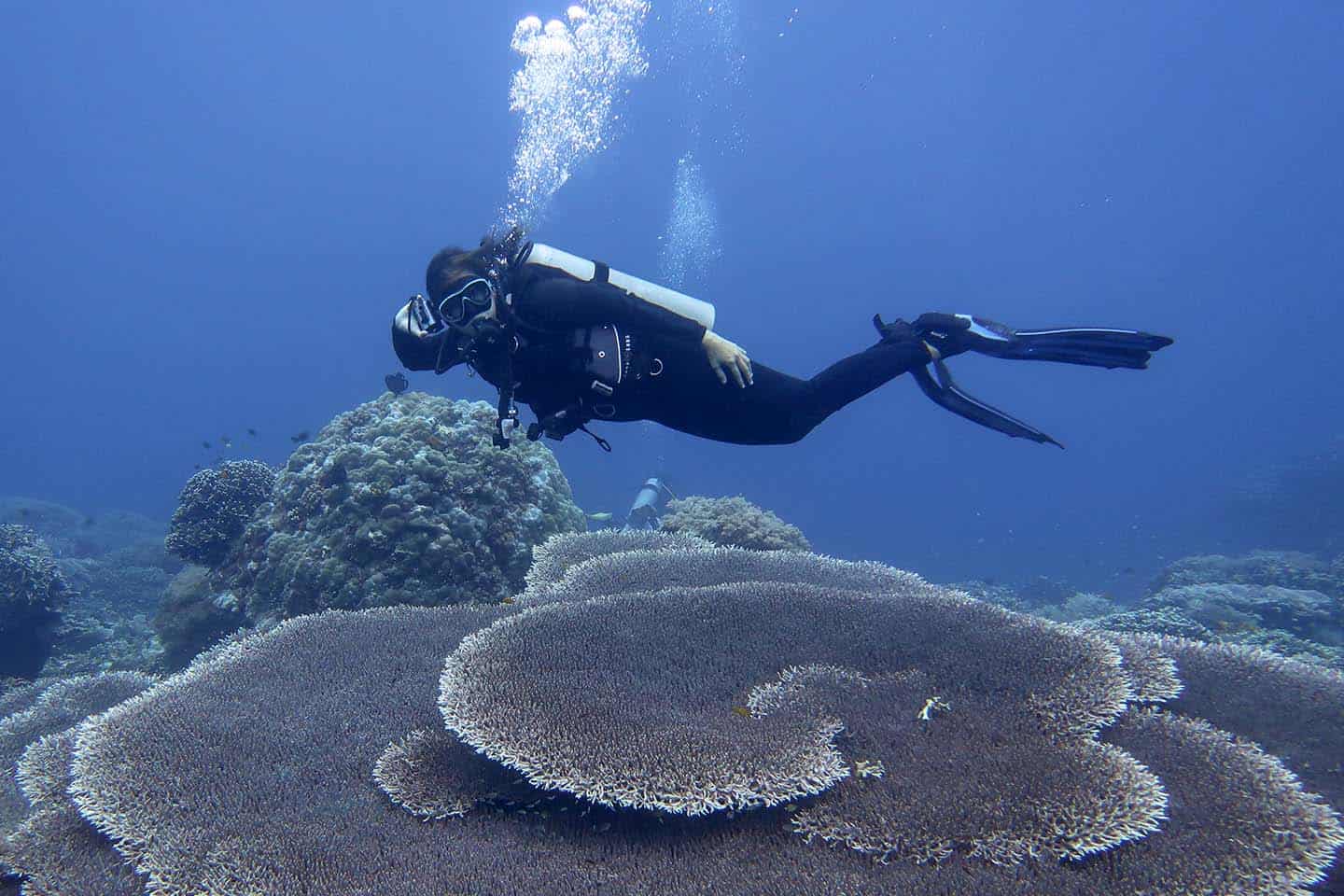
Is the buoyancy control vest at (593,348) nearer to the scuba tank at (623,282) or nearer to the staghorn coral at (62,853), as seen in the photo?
the scuba tank at (623,282)

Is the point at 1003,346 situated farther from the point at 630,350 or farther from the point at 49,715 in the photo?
the point at 49,715

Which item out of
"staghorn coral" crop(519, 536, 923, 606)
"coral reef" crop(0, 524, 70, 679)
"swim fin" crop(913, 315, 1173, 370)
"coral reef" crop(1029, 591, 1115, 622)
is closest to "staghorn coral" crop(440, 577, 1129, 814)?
"staghorn coral" crop(519, 536, 923, 606)

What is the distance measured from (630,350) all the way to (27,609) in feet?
41.2

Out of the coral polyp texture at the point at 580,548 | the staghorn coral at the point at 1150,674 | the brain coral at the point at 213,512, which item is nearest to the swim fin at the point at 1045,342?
the staghorn coral at the point at 1150,674

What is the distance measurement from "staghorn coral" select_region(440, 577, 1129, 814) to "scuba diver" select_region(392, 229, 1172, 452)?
1708 mm

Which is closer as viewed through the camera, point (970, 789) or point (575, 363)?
point (970, 789)

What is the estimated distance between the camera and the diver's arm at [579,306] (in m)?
4.96

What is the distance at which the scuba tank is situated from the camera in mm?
5406

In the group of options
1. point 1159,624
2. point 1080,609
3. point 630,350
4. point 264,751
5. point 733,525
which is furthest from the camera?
point 1080,609

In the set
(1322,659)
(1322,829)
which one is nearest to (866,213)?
(1322,659)

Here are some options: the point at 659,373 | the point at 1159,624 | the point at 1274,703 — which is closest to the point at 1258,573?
the point at 1159,624

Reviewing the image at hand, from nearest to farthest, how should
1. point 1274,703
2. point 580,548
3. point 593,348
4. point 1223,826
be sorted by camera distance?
1. point 1223,826
2. point 1274,703
3. point 593,348
4. point 580,548

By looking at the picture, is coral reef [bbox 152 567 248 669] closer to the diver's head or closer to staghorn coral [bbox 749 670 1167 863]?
the diver's head

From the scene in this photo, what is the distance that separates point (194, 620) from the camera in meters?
9.24
